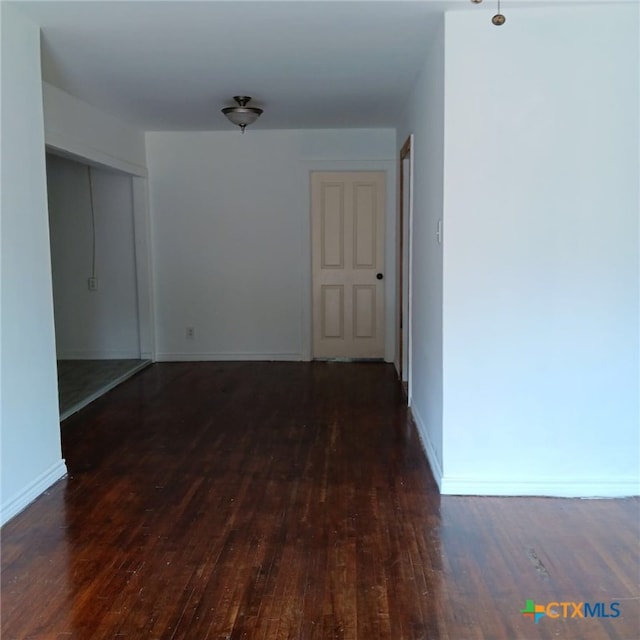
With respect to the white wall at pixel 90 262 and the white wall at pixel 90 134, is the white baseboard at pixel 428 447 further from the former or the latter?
the white wall at pixel 90 262

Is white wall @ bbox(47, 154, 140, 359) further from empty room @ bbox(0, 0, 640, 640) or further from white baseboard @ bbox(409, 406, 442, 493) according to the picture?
white baseboard @ bbox(409, 406, 442, 493)

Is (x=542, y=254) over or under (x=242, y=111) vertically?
under

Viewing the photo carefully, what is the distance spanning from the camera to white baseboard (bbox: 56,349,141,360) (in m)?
6.02

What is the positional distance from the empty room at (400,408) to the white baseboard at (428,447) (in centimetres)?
3

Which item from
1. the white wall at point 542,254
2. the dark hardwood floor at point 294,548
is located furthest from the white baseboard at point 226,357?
the white wall at point 542,254

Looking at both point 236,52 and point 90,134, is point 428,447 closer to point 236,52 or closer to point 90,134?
point 236,52

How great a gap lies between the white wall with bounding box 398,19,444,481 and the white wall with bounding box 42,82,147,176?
2259 mm

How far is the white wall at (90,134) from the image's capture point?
12.7 ft

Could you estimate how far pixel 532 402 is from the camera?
2887 millimetres

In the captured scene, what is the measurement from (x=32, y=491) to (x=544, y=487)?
2.39 meters

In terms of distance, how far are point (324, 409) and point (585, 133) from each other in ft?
8.20

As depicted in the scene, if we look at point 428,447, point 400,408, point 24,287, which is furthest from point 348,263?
point 24,287

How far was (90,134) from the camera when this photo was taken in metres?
4.49

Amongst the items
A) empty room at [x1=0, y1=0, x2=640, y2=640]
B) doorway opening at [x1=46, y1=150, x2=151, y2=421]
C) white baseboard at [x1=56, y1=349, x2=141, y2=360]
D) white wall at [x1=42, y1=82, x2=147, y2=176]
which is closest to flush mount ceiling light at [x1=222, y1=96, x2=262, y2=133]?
empty room at [x1=0, y1=0, x2=640, y2=640]
